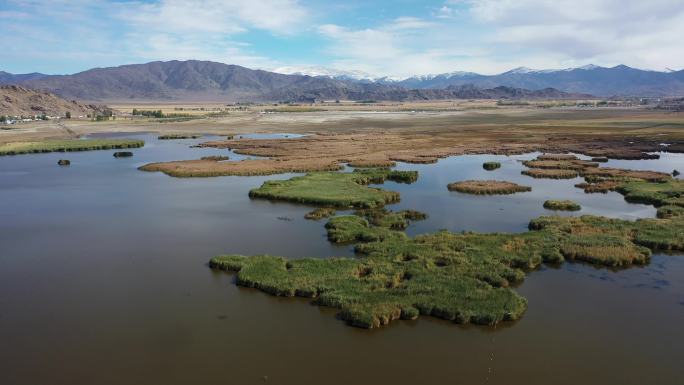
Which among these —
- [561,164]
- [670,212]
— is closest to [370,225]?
[670,212]

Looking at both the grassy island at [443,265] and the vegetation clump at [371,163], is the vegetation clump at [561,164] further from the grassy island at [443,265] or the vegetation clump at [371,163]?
the grassy island at [443,265]

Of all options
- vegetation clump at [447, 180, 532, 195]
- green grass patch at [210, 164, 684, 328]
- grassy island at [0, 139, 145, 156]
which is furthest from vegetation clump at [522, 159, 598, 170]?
grassy island at [0, 139, 145, 156]

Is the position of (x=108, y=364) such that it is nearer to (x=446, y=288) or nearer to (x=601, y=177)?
(x=446, y=288)

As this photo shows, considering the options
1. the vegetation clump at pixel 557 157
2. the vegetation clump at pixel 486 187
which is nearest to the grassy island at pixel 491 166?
the vegetation clump at pixel 557 157

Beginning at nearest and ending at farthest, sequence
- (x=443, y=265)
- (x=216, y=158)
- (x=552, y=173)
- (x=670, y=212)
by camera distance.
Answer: (x=443, y=265) < (x=670, y=212) < (x=552, y=173) < (x=216, y=158)

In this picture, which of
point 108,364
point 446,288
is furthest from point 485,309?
point 108,364

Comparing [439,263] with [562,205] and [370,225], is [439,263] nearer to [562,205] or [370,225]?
[370,225]
